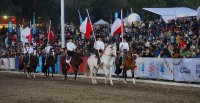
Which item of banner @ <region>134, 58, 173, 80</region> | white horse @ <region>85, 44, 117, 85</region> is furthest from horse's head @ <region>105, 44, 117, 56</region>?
banner @ <region>134, 58, 173, 80</region>

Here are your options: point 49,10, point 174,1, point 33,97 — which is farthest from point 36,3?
point 33,97

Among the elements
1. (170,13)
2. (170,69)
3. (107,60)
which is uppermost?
(170,13)

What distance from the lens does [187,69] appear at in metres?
24.4

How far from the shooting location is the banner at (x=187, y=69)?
2373 centimetres

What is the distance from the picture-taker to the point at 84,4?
74.4 meters

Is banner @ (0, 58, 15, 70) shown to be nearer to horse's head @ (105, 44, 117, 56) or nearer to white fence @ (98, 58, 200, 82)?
white fence @ (98, 58, 200, 82)

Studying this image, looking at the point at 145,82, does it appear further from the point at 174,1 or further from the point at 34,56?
the point at 174,1

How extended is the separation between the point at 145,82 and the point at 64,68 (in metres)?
6.36

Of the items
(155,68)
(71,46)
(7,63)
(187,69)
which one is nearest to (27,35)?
(71,46)

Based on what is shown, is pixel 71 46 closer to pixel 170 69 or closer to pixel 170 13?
pixel 170 69

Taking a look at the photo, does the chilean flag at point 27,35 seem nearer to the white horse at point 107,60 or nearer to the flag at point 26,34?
the flag at point 26,34

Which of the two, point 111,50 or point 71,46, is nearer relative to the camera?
point 111,50

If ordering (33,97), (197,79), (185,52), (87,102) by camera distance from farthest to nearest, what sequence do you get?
(185,52), (197,79), (33,97), (87,102)

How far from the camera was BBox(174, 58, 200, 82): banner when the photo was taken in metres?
23.7
